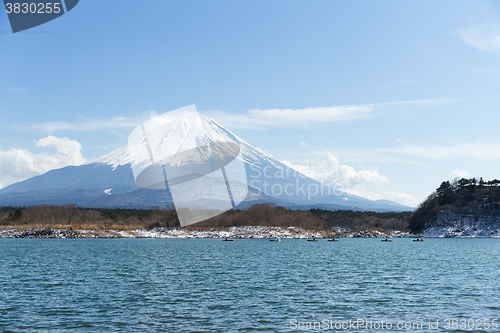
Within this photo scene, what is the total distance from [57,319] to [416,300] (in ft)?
91.5

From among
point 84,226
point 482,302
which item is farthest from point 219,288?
point 84,226

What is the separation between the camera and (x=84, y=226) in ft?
609

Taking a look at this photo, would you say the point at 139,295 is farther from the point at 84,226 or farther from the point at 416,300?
the point at 84,226

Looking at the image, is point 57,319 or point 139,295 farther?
point 139,295

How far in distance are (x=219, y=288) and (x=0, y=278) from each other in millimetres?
25021

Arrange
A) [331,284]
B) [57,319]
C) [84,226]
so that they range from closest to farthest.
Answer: [57,319] < [331,284] < [84,226]

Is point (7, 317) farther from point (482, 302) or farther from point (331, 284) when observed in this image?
point (482, 302)

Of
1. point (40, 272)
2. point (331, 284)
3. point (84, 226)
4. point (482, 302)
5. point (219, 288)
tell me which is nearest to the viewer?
point (482, 302)

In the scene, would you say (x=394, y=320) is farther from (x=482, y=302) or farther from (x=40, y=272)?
(x=40, y=272)

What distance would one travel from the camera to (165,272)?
5172cm

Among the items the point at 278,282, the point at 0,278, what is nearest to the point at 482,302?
the point at 278,282

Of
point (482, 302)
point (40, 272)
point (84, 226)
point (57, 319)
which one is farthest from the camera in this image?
point (84, 226)

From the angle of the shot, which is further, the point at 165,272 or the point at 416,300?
Result: the point at 165,272

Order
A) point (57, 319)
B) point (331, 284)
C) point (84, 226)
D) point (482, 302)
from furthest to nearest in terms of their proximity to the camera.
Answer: point (84, 226) → point (331, 284) → point (482, 302) → point (57, 319)
